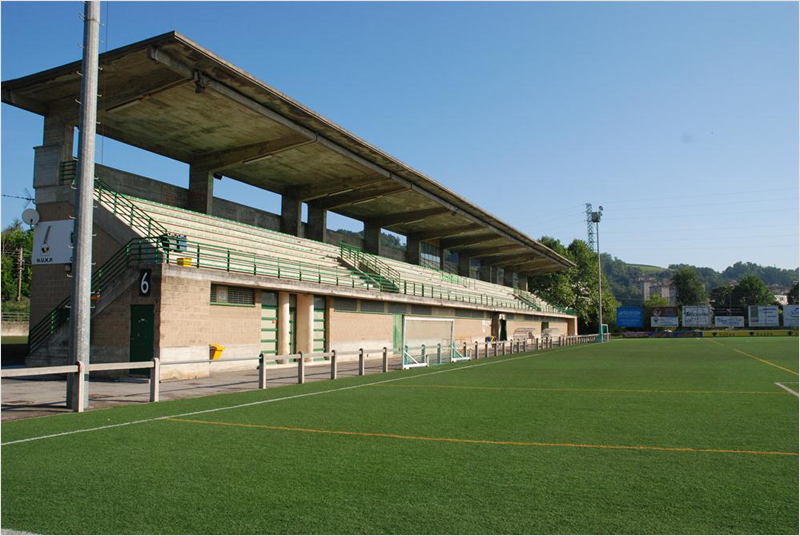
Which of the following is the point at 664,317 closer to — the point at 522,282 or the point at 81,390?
the point at 522,282

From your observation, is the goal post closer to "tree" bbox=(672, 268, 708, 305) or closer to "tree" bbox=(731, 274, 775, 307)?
"tree" bbox=(731, 274, 775, 307)

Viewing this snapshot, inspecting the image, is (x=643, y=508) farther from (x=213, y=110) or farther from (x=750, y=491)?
(x=213, y=110)

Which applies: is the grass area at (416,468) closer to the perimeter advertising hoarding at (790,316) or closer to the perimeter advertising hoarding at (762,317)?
the perimeter advertising hoarding at (762,317)

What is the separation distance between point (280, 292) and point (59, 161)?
979cm

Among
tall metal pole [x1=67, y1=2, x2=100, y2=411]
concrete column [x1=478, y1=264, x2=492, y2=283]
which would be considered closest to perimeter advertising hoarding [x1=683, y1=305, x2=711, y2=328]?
concrete column [x1=478, y1=264, x2=492, y2=283]

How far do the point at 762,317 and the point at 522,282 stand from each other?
121ft

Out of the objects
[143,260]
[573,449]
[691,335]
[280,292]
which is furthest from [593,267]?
[573,449]

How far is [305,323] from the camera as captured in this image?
2752cm

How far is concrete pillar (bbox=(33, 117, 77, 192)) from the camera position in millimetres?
22953

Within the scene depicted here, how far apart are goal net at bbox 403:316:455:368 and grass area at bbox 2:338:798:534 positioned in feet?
39.3

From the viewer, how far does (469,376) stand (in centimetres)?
2014

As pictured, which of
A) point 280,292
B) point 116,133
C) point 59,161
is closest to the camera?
point 59,161

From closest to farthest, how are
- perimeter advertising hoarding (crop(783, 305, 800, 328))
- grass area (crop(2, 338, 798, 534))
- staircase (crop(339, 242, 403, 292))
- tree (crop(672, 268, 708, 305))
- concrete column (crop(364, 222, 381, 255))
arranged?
1. grass area (crop(2, 338, 798, 534))
2. staircase (crop(339, 242, 403, 292))
3. concrete column (crop(364, 222, 381, 255))
4. perimeter advertising hoarding (crop(783, 305, 800, 328))
5. tree (crop(672, 268, 708, 305))

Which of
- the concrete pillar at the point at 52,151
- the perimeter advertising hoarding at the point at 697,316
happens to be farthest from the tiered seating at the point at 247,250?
the perimeter advertising hoarding at the point at 697,316
